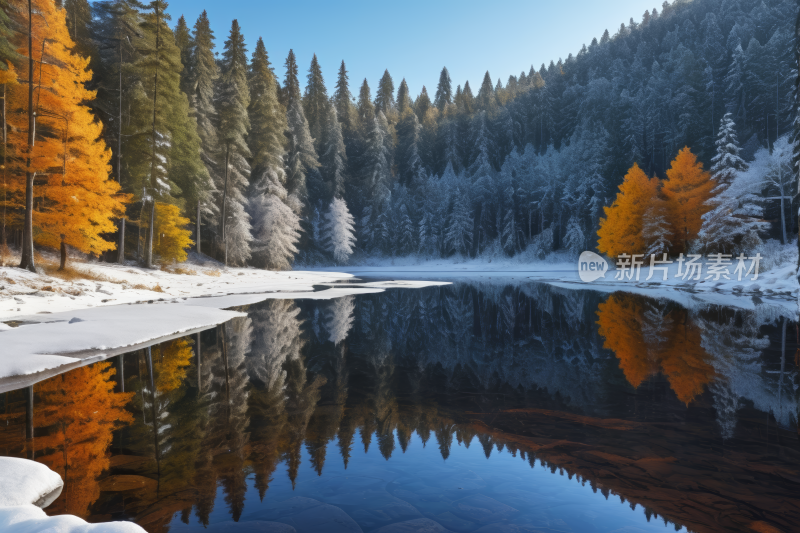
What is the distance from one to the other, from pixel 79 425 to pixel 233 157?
3965cm

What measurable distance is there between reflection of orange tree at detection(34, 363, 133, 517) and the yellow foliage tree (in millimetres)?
23152

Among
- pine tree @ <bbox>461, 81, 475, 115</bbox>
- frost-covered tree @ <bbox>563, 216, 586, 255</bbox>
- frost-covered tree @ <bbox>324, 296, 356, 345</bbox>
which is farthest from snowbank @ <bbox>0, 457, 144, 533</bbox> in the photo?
pine tree @ <bbox>461, 81, 475, 115</bbox>

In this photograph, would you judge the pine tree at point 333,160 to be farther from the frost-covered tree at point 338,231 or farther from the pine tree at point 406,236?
the pine tree at point 406,236

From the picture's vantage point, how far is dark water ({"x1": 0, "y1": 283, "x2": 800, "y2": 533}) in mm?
4258

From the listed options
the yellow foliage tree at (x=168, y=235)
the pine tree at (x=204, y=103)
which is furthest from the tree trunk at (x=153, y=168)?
the pine tree at (x=204, y=103)

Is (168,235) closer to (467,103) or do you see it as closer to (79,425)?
(79,425)

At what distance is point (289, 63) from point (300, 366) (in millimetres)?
70130

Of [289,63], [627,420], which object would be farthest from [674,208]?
[289,63]

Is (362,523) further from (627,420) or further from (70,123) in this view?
(70,123)

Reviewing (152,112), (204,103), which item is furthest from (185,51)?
(152,112)

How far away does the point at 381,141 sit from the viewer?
71750mm

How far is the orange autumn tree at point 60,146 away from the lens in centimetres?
2020

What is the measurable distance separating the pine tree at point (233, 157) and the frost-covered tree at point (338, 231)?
2037cm

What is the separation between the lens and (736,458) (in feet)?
17.3
